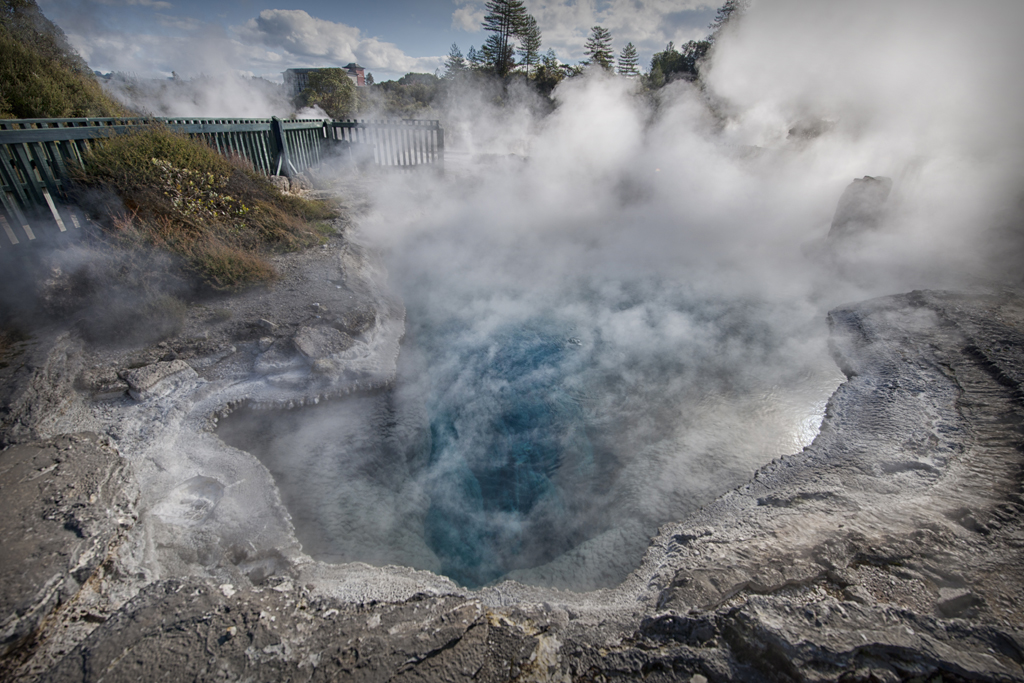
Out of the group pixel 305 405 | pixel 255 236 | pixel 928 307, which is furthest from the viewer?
pixel 255 236

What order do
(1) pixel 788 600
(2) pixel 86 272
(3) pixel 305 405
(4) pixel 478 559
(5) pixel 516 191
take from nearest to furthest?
(1) pixel 788 600 → (4) pixel 478 559 → (3) pixel 305 405 → (2) pixel 86 272 → (5) pixel 516 191

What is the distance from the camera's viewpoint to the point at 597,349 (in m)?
4.36

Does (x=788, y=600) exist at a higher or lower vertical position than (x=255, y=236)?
lower

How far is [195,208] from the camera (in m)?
4.86

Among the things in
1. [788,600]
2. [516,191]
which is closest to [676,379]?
[788,600]

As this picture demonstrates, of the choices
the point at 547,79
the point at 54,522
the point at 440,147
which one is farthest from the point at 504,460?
the point at 547,79

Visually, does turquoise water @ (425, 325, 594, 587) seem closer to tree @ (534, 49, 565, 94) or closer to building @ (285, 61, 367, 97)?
tree @ (534, 49, 565, 94)

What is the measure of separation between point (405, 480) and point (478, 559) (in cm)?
78

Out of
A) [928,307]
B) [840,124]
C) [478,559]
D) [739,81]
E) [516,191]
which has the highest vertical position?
[739,81]

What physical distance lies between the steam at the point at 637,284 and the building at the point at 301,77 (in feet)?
Result: 62.4

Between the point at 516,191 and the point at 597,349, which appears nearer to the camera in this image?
the point at 597,349

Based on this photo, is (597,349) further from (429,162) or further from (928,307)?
(429,162)

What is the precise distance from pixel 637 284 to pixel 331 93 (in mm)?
21307

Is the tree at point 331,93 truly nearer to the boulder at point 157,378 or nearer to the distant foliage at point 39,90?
the distant foliage at point 39,90
